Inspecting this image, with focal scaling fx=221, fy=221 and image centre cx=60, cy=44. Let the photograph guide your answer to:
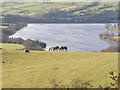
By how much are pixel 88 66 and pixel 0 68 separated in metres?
7.39

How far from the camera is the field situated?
15492mm

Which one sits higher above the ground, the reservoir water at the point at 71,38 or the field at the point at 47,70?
the field at the point at 47,70

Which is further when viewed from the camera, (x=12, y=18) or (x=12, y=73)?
(x=12, y=18)

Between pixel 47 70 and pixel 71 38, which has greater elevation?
pixel 47 70

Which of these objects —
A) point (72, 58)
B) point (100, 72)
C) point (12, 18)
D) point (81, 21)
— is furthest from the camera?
point (81, 21)

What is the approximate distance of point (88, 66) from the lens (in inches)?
750

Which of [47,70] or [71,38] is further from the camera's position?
[71,38]

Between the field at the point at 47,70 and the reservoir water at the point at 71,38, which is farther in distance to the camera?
the reservoir water at the point at 71,38

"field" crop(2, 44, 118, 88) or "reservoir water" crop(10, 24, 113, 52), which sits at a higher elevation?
"field" crop(2, 44, 118, 88)

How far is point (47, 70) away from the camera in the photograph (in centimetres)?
1773

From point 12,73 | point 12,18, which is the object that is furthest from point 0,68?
point 12,18

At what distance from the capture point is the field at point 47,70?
15492 millimetres

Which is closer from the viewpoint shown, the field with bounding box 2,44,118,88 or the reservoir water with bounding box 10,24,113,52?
the field with bounding box 2,44,118,88

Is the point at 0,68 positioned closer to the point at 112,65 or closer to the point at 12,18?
the point at 112,65
